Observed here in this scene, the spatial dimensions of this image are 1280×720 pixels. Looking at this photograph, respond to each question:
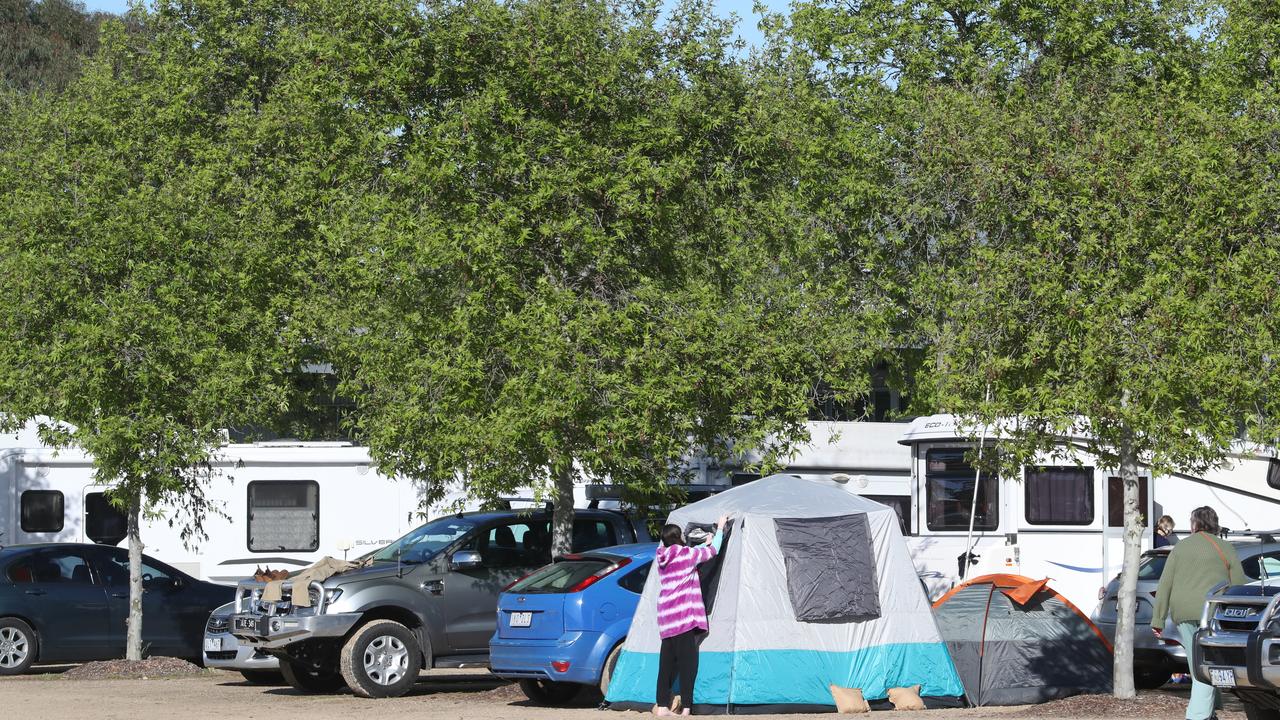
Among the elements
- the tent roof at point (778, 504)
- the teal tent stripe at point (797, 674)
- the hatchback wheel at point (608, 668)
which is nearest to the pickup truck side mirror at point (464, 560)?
the hatchback wheel at point (608, 668)

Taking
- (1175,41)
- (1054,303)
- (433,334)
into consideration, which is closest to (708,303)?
(433,334)

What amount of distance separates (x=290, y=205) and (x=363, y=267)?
8.94 meters

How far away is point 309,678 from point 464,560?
2185mm

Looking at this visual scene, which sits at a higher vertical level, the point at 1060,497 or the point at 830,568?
the point at 1060,497

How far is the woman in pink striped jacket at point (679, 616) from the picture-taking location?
42.1 ft

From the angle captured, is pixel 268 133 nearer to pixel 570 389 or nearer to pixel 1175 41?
pixel 570 389

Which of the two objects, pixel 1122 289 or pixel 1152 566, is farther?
pixel 1152 566

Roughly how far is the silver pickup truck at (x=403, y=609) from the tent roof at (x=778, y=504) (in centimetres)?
282

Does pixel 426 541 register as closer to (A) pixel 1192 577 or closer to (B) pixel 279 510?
(B) pixel 279 510

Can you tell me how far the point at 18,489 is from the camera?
69.2 feet

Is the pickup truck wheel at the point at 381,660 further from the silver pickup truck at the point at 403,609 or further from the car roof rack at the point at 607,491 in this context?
the car roof rack at the point at 607,491

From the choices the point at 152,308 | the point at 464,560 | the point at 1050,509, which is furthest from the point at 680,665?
the point at 152,308

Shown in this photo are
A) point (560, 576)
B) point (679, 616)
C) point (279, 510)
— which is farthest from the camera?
point (279, 510)

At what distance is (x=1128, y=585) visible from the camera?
13.2 meters
